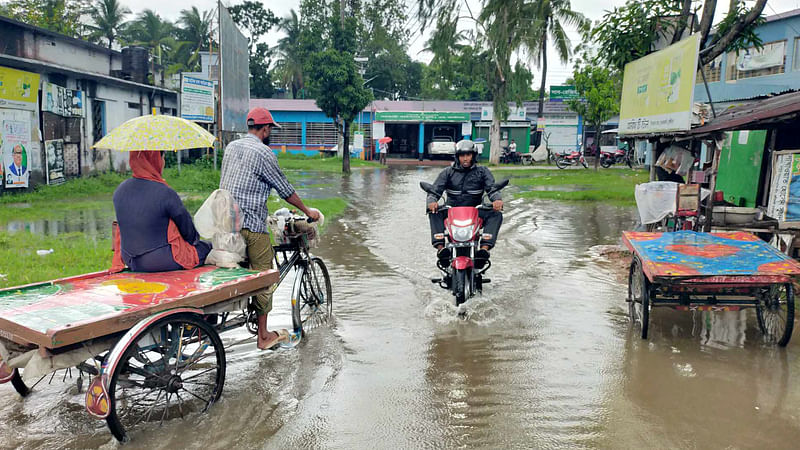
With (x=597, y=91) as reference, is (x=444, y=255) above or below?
below

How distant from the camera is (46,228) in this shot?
11344 mm

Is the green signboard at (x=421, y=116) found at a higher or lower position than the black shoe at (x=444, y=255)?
higher

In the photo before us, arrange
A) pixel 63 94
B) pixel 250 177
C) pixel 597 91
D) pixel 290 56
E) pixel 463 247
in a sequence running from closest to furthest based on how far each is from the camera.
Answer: pixel 250 177, pixel 463 247, pixel 63 94, pixel 597 91, pixel 290 56

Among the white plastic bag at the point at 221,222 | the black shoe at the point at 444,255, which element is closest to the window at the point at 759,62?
the black shoe at the point at 444,255

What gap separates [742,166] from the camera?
1270 centimetres

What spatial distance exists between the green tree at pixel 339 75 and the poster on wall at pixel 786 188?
2174cm

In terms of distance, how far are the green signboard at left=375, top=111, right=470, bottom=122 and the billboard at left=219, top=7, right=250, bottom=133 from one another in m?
18.5

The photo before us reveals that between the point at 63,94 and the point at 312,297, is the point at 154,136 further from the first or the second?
the point at 63,94

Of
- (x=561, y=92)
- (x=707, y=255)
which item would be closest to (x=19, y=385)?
(x=707, y=255)

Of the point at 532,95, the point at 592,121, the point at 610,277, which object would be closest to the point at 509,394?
the point at 610,277

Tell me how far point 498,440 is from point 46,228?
1051cm

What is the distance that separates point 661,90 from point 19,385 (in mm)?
10006

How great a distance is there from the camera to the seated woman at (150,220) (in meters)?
4.36

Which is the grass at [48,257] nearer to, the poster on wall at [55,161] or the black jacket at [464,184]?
the black jacket at [464,184]
